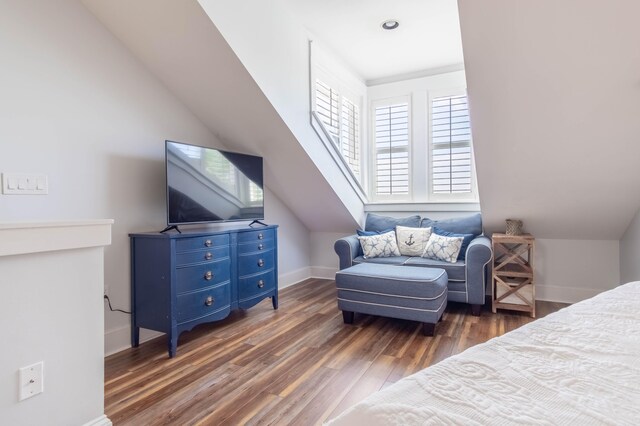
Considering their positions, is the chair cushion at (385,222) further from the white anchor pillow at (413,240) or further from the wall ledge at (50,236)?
the wall ledge at (50,236)

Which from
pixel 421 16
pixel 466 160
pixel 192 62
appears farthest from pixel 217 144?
pixel 466 160

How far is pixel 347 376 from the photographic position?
2061 mm

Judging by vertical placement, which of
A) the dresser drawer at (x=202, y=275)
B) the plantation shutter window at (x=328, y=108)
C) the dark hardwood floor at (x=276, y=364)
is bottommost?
the dark hardwood floor at (x=276, y=364)

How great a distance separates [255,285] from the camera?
3129 mm

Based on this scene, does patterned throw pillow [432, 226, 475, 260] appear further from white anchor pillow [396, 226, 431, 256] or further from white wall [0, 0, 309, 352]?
white wall [0, 0, 309, 352]

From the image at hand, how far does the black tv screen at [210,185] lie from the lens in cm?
251

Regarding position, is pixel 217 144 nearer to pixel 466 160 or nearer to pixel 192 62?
pixel 192 62

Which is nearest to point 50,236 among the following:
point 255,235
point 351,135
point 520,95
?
point 255,235

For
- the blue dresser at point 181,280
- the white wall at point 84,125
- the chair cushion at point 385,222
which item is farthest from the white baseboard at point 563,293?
the white wall at point 84,125

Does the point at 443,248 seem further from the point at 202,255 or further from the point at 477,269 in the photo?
the point at 202,255

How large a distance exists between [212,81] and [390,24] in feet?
5.50

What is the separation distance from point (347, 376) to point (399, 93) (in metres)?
3.45

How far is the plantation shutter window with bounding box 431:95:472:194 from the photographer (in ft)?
13.4

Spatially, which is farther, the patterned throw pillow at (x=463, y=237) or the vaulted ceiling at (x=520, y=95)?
the patterned throw pillow at (x=463, y=237)
